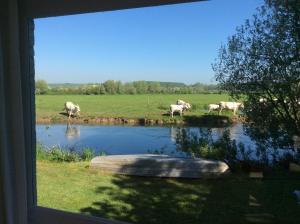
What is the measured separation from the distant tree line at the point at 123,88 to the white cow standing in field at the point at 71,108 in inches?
2.9

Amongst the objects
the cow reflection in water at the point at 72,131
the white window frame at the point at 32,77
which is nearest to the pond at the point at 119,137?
the cow reflection in water at the point at 72,131

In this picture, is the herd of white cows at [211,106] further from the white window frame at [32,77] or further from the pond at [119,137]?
the white window frame at [32,77]

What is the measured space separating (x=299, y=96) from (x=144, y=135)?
2.78 ft

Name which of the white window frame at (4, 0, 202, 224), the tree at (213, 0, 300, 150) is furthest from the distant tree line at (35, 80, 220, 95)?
the white window frame at (4, 0, 202, 224)

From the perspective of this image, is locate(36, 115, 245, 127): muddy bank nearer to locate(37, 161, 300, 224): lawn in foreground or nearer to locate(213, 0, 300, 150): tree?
locate(213, 0, 300, 150): tree

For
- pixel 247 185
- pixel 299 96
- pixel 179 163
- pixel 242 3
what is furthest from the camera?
pixel 179 163

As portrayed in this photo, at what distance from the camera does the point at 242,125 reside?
1.96 m

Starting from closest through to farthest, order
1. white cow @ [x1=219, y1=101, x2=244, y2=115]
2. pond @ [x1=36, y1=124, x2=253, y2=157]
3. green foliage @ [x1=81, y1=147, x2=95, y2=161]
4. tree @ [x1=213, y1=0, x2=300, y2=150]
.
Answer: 1. tree @ [x1=213, y1=0, x2=300, y2=150]
2. white cow @ [x1=219, y1=101, x2=244, y2=115]
3. pond @ [x1=36, y1=124, x2=253, y2=157]
4. green foliage @ [x1=81, y1=147, x2=95, y2=161]

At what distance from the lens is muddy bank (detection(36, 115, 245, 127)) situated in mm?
1994

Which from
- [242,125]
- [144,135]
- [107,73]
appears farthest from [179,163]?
[107,73]

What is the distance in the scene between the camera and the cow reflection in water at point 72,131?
2.37m

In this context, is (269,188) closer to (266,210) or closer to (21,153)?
(266,210)

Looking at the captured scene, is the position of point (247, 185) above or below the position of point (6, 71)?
below

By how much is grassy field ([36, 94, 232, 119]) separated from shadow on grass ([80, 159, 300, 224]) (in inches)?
17.4
